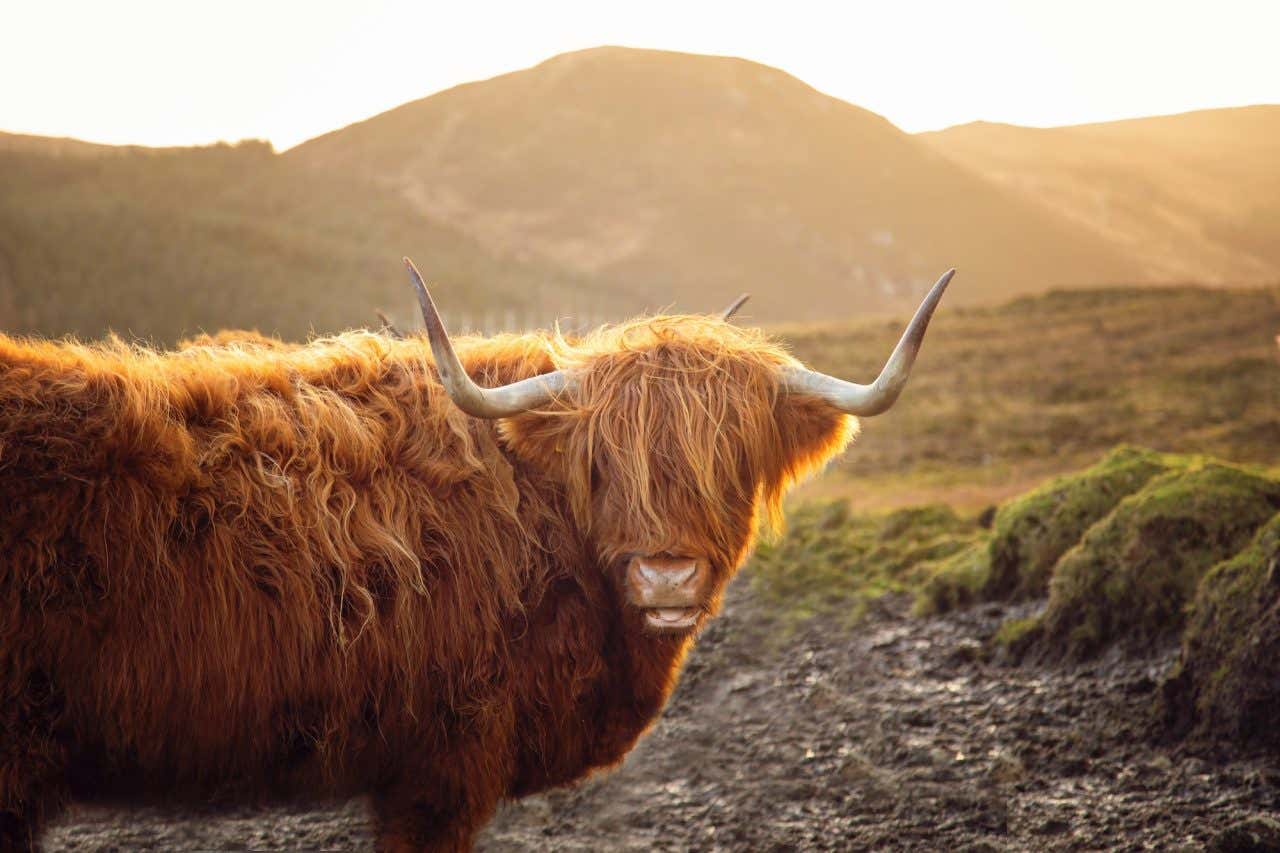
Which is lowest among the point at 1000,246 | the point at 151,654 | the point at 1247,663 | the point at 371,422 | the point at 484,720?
the point at 1247,663

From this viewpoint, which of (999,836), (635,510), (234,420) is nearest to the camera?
(234,420)

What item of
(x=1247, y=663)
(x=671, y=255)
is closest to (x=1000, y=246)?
(x=671, y=255)

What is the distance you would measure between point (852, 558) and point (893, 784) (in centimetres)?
410

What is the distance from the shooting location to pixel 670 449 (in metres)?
3.43

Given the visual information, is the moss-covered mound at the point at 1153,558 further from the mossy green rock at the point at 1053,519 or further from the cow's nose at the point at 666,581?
the cow's nose at the point at 666,581

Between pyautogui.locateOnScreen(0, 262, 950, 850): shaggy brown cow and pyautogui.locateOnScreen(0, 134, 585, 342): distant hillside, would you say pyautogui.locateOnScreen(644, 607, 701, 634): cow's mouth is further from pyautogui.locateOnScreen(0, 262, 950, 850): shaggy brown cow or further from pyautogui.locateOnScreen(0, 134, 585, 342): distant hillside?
pyautogui.locateOnScreen(0, 134, 585, 342): distant hillside

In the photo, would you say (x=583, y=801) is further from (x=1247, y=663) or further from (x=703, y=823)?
(x=1247, y=663)

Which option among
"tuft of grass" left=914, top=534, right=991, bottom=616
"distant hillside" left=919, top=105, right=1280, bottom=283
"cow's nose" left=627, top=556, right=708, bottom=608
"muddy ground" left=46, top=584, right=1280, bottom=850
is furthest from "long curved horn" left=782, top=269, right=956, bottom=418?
"distant hillside" left=919, top=105, right=1280, bottom=283

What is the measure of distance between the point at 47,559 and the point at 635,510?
170cm

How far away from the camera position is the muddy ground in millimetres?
3852

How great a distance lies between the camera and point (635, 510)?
334 centimetres

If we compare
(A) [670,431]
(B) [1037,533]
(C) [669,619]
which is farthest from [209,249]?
(C) [669,619]

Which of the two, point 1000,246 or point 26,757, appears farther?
A: point 1000,246

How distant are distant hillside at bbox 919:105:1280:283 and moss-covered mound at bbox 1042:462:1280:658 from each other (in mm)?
17850
